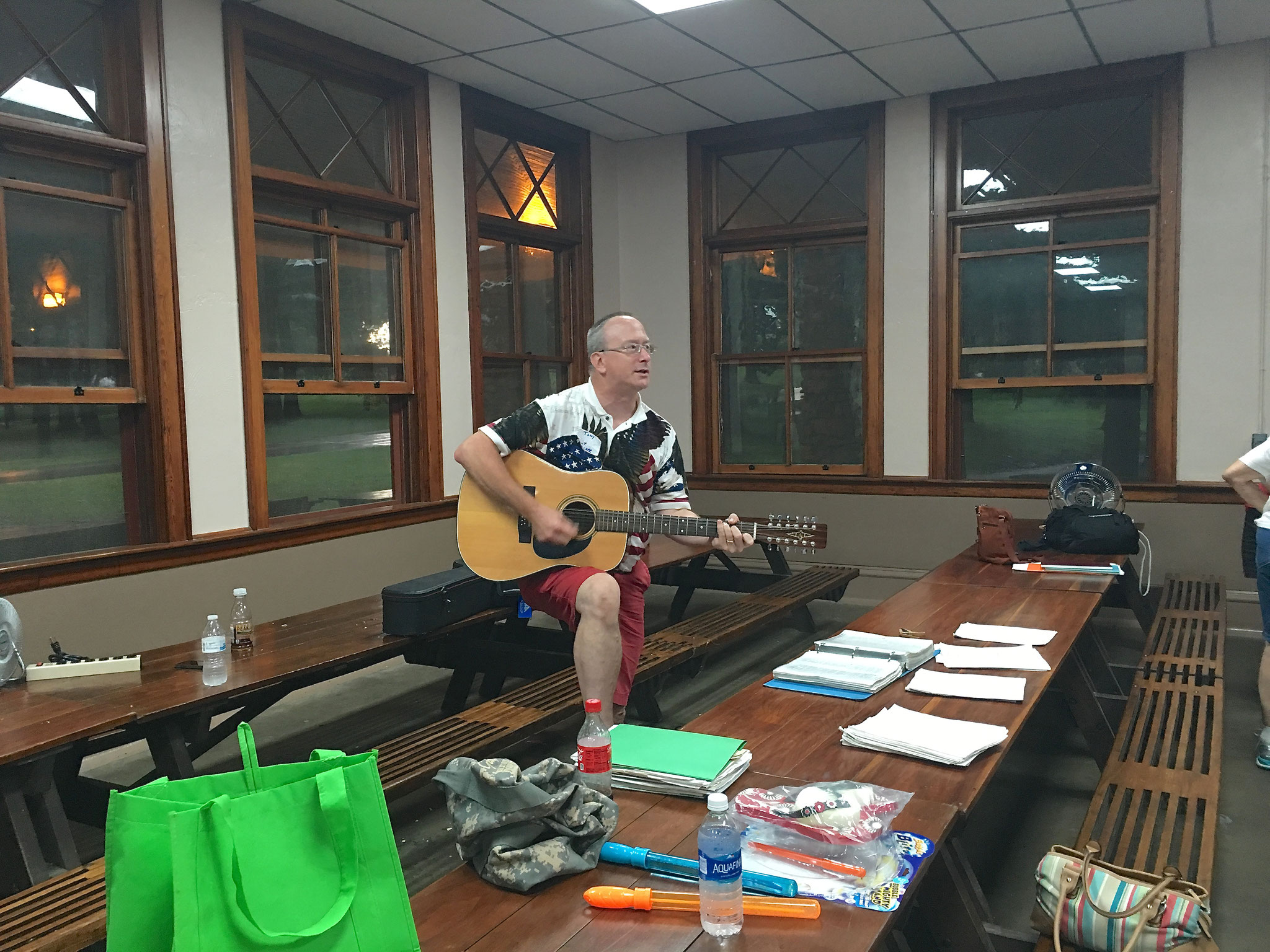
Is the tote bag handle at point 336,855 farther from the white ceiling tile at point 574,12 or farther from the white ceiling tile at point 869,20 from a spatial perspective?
the white ceiling tile at point 869,20

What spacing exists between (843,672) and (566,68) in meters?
4.01

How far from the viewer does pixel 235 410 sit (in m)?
4.26

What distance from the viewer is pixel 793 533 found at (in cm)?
311

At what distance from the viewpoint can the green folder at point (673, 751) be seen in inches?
68.6

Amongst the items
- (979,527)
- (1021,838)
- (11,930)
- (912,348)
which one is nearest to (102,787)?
(11,930)

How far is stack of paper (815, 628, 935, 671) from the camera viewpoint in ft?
8.16

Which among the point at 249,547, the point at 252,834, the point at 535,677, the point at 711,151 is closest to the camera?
the point at 252,834

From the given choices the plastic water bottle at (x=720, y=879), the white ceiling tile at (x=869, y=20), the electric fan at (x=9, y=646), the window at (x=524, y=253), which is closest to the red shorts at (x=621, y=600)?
the electric fan at (x=9, y=646)

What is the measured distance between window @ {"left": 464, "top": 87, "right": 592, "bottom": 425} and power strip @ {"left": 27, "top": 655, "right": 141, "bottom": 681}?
9.48ft

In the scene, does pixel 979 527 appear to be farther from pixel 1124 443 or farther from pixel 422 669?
pixel 422 669

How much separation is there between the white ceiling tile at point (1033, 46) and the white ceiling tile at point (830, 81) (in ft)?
2.04

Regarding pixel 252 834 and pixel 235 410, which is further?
pixel 235 410

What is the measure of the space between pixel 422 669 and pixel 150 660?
2.01 meters

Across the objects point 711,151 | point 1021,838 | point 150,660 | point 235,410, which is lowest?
point 1021,838
